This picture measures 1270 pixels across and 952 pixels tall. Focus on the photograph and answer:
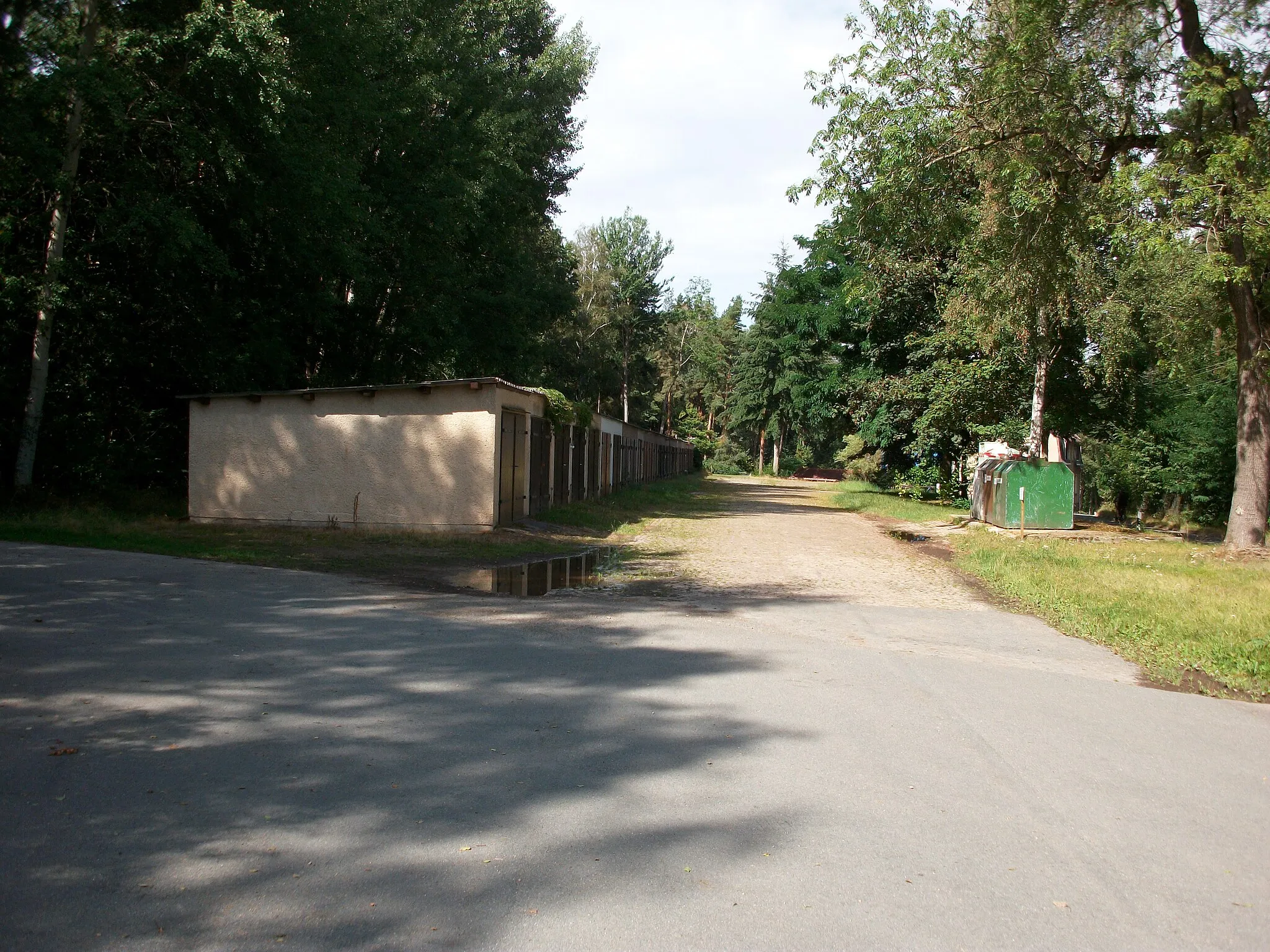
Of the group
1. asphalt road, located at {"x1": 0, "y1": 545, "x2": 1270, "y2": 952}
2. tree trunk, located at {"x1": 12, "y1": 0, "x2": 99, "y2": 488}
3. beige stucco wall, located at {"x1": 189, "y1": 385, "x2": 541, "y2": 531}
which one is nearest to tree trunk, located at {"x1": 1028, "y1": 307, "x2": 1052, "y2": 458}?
beige stucco wall, located at {"x1": 189, "y1": 385, "x2": 541, "y2": 531}

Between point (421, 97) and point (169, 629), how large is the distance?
67.9ft

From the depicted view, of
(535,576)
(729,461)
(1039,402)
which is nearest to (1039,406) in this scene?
(1039,402)

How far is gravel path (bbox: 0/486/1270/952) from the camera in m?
3.39

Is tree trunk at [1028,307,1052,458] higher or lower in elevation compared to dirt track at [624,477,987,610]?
higher

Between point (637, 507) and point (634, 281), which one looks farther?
point (634, 281)

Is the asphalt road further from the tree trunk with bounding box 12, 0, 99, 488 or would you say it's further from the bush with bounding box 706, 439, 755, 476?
the bush with bounding box 706, 439, 755, 476

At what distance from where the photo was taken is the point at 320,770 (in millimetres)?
4793

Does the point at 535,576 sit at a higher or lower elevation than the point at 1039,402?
lower

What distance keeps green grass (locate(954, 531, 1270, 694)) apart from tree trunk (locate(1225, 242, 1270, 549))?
78 cm

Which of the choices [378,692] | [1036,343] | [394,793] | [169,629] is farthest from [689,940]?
[1036,343]

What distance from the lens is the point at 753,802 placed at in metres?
4.57

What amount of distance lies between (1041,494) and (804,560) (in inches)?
411

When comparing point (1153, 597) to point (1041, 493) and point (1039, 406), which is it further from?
point (1039, 406)

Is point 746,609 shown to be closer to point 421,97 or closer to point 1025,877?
point 1025,877
